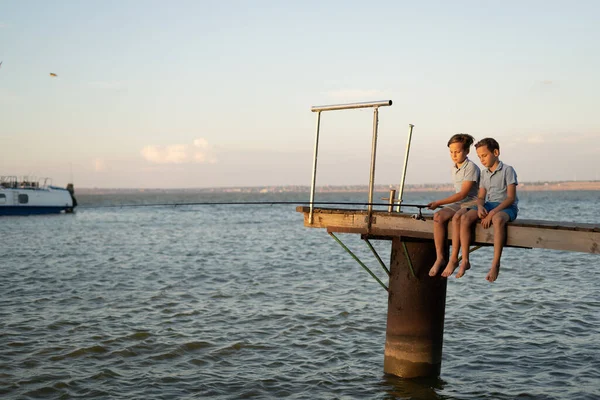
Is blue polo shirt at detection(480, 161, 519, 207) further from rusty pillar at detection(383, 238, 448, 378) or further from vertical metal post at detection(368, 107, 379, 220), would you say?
vertical metal post at detection(368, 107, 379, 220)

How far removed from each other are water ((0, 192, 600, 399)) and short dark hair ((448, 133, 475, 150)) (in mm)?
3447

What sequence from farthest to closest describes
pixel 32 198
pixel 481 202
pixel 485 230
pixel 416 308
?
pixel 32 198 → pixel 416 308 → pixel 481 202 → pixel 485 230

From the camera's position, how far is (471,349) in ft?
35.8

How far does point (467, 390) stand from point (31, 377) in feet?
21.3

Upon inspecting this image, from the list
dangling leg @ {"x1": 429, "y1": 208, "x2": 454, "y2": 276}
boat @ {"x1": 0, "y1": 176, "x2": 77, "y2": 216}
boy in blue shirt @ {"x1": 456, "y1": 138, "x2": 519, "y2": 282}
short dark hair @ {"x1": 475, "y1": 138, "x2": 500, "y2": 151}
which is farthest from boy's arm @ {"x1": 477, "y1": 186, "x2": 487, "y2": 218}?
boat @ {"x1": 0, "y1": 176, "x2": 77, "y2": 216}

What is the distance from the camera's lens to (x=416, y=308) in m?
8.52

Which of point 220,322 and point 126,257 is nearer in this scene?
point 220,322

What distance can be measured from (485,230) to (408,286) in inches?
66.4

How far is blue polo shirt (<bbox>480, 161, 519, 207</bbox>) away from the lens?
24.0ft

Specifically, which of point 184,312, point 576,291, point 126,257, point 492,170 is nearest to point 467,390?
point 492,170

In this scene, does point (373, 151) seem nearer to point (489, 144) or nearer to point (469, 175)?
point (469, 175)

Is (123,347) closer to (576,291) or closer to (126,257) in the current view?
(576,291)

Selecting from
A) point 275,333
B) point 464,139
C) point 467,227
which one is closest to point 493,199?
point 467,227

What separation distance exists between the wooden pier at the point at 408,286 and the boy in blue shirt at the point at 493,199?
2.25ft
